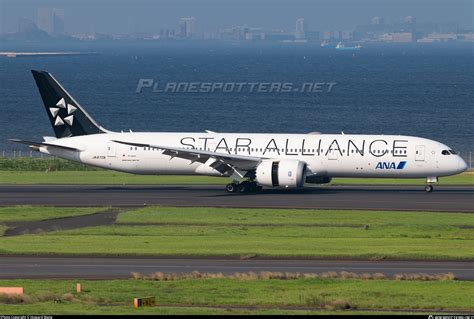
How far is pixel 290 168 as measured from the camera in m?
68.6

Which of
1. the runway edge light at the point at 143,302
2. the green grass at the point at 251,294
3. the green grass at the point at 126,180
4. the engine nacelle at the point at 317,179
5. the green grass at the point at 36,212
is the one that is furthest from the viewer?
the green grass at the point at 126,180

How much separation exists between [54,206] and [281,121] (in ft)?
368

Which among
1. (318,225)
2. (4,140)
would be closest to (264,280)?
(318,225)

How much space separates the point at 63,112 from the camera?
7525cm

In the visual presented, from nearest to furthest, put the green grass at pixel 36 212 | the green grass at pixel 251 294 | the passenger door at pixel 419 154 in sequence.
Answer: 1. the green grass at pixel 251 294
2. the green grass at pixel 36 212
3. the passenger door at pixel 419 154

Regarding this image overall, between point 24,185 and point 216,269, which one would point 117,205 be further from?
point 216,269

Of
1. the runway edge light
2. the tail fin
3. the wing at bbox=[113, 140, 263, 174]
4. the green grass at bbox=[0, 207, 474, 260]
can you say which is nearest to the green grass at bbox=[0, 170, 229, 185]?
the tail fin

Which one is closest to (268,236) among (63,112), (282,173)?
(282,173)

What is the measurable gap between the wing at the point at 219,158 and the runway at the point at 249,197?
71.6 inches

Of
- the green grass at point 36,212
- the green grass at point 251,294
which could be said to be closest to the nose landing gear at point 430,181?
the green grass at point 36,212

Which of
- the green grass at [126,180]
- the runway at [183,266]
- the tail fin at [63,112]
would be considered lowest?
the runway at [183,266]

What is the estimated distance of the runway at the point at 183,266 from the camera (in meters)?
40.2

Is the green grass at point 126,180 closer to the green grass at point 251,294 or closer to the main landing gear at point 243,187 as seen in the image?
the main landing gear at point 243,187

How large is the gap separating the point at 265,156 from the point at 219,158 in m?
3.36
